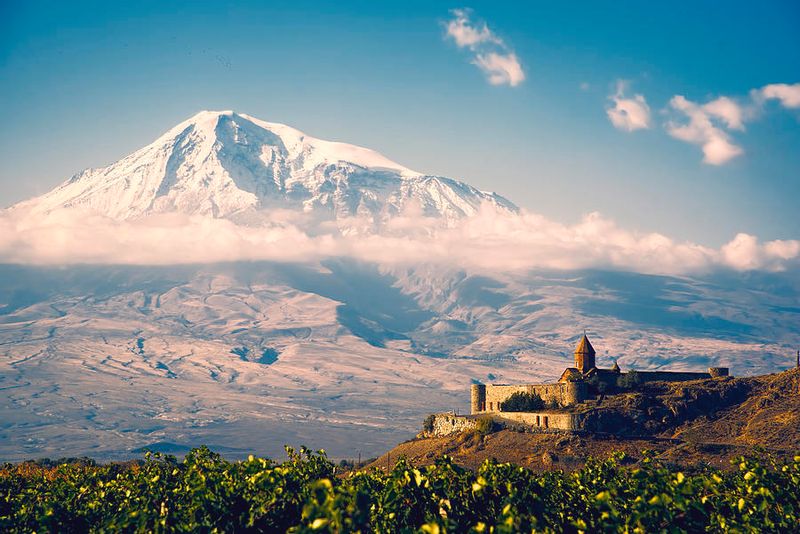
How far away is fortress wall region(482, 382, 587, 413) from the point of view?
9569cm

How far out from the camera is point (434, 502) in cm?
3269

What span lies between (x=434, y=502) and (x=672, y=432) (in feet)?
204

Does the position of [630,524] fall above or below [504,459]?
above

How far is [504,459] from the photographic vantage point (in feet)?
276

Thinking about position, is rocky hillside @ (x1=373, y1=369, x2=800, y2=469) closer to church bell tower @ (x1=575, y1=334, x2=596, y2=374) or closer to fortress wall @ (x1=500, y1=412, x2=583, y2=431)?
fortress wall @ (x1=500, y1=412, x2=583, y2=431)

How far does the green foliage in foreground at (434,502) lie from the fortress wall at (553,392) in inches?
2144

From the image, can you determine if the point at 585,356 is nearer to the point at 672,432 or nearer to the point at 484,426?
the point at 484,426

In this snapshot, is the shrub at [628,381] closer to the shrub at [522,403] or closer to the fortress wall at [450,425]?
the shrub at [522,403]

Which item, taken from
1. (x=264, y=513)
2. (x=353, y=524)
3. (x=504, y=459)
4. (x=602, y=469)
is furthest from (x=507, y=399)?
(x=353, y=524)

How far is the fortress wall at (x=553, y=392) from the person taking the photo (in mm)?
95688

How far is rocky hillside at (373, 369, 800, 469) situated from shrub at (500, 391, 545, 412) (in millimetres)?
5816

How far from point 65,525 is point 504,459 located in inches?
2159

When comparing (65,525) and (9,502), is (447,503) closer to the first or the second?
(65,525)

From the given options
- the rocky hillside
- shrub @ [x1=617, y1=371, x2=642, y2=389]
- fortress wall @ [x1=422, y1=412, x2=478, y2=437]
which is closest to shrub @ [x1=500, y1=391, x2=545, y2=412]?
fortress wall @ [x1=422, y1=412, x2=478, y2=437]
